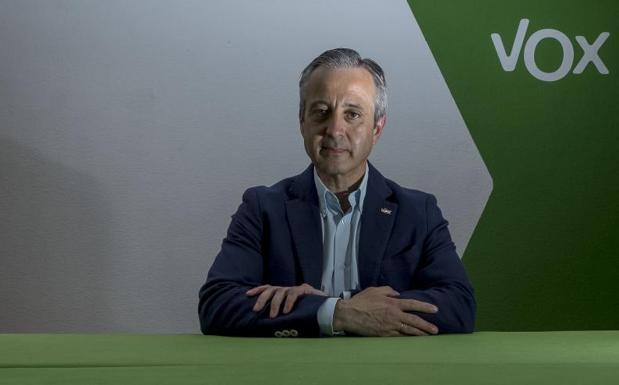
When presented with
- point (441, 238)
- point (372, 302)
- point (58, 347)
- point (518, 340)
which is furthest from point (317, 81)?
point (58, 347)

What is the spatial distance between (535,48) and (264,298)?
6.48 ft

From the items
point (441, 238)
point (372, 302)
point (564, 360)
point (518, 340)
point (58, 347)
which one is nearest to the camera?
point (564, 360)

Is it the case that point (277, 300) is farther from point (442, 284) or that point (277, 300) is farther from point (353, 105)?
point (353, 105)

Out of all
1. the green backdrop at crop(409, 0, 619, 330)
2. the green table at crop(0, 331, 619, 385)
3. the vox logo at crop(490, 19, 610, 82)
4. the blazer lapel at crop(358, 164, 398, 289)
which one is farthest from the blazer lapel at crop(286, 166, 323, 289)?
the vox logo at crop(490, 19, 610, 82)

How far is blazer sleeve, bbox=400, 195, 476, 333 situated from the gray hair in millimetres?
278

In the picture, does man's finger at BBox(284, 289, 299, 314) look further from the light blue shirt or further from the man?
the light blue shirt

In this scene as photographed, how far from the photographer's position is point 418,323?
2004 mm

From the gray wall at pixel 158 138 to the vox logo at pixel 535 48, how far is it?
26 cm

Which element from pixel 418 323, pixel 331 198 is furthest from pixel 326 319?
pixel 331 198

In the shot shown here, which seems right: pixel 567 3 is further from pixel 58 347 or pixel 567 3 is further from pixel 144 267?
pixel 58 347

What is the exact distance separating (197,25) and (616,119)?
162 cm

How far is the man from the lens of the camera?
2.01m

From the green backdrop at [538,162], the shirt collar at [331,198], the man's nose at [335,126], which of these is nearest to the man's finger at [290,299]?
the shirt collar at [331,198]

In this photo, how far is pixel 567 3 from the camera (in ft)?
11.9
